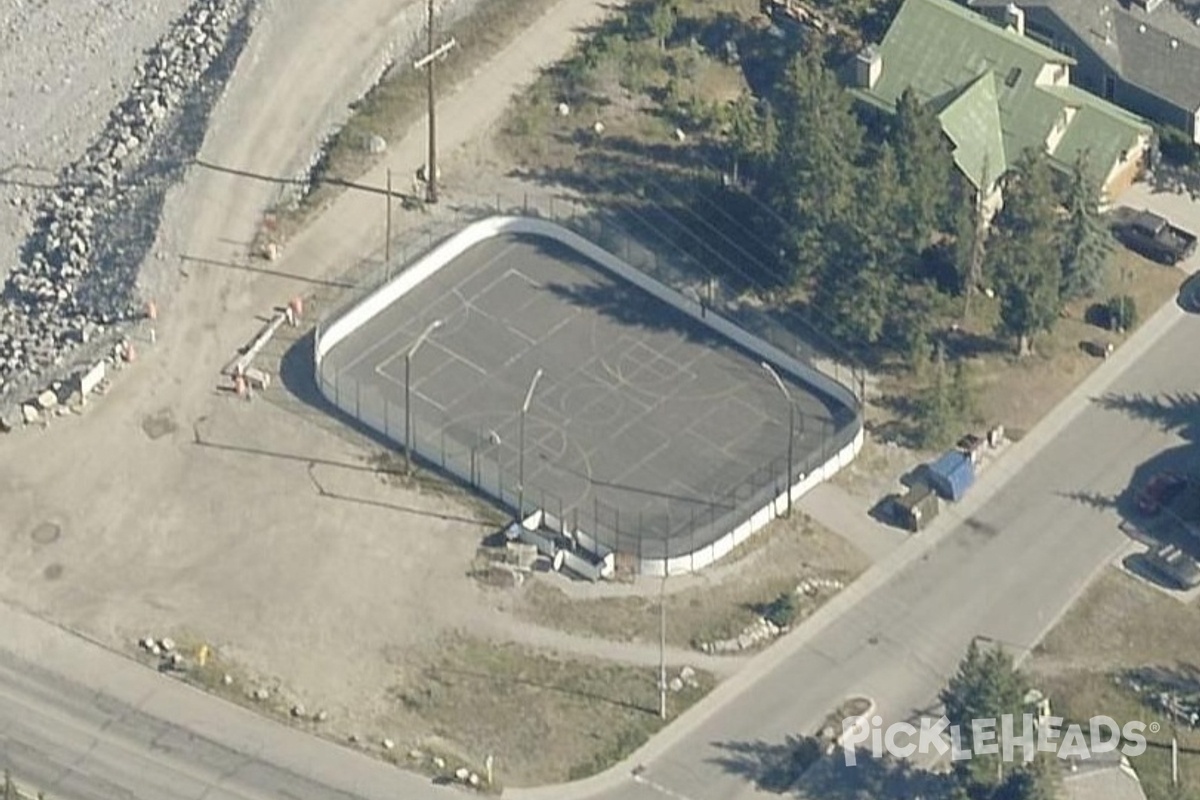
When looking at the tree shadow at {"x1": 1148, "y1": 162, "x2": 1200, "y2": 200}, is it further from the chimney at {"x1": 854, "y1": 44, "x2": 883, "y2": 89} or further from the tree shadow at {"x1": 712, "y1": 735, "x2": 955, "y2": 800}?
the tree shadow at {"x1": 712, "y1": 735, "x2": 955, "y2": 800}

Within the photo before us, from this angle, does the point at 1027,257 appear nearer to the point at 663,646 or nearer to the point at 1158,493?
the point at 1158,493

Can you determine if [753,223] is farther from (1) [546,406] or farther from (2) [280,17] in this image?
(2) [280,17]

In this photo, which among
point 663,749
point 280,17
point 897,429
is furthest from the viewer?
point 280,17

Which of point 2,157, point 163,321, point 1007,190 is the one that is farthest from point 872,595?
point 2,157

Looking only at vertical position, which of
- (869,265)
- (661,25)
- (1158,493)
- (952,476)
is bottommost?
(952,476)

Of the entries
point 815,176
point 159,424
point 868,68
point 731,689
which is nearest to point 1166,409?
point 815,176
